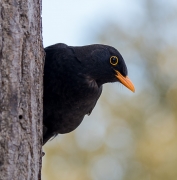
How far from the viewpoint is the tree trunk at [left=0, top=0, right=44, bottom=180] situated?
132 inches

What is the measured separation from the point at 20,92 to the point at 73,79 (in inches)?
64.0

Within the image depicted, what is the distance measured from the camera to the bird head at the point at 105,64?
210 inches

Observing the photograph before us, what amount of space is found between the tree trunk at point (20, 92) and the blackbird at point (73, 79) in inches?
45.7

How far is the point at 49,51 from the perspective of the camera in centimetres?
528

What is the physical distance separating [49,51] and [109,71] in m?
0.64

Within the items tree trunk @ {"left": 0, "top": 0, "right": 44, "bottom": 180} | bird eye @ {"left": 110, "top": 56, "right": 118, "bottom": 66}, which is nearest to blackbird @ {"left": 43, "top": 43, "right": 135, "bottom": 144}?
bird eye @ {"left": 110, "top": 56, "right": 118, "bottom": 66}

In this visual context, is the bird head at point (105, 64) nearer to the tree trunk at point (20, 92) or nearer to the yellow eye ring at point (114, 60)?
the yellow eye ring at point (114, 60)

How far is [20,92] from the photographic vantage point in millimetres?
3500

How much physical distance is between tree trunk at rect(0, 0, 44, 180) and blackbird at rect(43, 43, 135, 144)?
3.81 feet

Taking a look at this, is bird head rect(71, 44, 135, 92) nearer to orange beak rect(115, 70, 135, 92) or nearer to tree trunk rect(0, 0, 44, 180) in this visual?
orange beak rect(115, 70, 135, 92)

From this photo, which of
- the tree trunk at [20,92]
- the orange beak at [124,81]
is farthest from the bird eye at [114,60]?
the tree trunk at [20,92]

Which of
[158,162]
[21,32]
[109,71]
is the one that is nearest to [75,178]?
[158,162]

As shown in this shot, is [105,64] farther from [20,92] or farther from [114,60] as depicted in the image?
[20,92]

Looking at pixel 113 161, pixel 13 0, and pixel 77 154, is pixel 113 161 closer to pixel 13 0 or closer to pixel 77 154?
pixel 77 154
